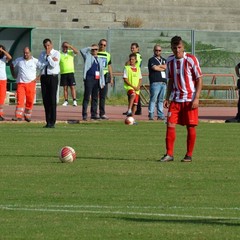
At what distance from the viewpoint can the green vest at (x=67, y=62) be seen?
3719 centimetres

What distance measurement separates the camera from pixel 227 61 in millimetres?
40969

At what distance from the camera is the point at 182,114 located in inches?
691

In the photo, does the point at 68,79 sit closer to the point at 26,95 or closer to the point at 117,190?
the point at 26,95

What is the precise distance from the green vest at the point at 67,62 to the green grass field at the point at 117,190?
14.2m

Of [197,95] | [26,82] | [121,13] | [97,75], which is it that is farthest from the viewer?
[121,13]

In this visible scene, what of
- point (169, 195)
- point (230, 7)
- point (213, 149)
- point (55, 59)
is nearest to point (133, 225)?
point (169, 195)

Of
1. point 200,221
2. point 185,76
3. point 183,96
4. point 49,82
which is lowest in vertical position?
point 200,221

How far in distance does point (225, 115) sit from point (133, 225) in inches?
902

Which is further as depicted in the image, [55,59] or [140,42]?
[140,42]

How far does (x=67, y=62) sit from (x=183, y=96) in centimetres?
2026

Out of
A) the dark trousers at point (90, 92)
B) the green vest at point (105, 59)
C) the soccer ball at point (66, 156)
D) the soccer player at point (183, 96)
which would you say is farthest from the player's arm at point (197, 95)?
the green vest at point (105, 59)

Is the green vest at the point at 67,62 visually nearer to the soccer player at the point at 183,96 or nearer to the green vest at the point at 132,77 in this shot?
the green vest at the point at 132,77

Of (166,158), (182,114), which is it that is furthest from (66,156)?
(182,114)

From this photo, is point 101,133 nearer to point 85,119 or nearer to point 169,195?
point 85,119
